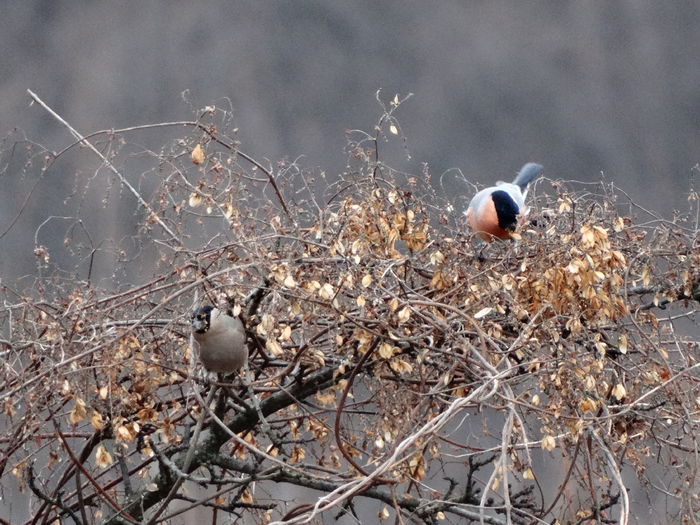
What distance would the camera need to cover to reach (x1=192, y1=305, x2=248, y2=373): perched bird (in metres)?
1.68

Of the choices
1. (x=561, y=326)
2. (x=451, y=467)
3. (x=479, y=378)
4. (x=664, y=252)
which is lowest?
(x=479, y=378)

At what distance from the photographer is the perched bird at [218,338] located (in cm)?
168

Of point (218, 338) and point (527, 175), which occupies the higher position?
point (527, 175)

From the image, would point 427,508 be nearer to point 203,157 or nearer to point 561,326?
point 561,326

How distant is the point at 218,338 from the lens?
168 cm

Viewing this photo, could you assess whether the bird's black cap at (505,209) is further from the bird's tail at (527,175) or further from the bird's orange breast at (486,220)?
the bird's tail at (527,175)

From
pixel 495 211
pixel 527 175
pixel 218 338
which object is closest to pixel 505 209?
pixel 495 211

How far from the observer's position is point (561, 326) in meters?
1.77

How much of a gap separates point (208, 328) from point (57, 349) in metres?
0.24

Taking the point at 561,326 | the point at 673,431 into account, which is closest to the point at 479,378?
the point at 561,326

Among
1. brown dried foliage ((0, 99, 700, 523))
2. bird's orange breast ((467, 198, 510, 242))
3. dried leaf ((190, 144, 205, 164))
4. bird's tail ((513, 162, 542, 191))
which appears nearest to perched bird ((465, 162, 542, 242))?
bird's orange breast ((467, 198, 510, 242))

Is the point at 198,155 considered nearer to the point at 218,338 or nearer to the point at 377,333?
the point at 218,338

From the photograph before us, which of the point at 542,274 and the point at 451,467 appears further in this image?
the point at 451,467

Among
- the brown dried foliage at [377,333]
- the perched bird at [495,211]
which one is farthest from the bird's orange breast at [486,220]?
the brown dried foliage at [377,333]
